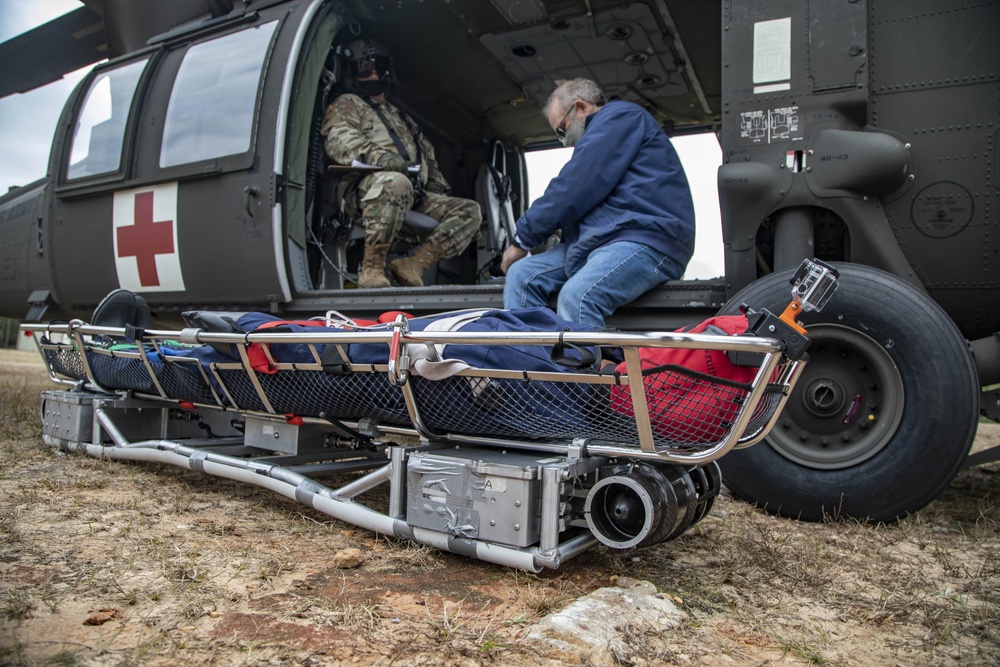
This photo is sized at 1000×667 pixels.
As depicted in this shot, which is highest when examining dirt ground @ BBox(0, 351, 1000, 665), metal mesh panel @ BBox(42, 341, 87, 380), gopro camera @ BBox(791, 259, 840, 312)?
gopro camera @ BBox(791, 259, 840, 312)

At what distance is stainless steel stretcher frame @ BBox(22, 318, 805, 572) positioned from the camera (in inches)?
71.2

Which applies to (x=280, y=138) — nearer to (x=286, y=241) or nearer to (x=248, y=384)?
(x=286, y=241)

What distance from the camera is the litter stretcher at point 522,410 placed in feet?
5.82

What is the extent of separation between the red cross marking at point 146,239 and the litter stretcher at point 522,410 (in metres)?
2.15

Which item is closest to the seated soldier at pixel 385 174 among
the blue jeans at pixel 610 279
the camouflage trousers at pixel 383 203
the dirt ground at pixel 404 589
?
the camouflage trousers at pixel 383 203

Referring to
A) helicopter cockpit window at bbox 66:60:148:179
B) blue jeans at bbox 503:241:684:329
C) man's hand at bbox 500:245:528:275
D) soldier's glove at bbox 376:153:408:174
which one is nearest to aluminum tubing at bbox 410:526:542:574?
blue jeans at bbox 503:241:684:329

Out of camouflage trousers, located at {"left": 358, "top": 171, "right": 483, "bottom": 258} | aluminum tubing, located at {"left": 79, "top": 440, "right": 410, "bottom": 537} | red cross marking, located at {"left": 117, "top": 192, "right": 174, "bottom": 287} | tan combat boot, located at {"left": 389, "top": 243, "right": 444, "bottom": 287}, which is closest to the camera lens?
aluminum tubing, located at {"left": 79, "top": 440, "right": 410, "bottom": 537}

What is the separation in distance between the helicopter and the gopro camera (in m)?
1.01

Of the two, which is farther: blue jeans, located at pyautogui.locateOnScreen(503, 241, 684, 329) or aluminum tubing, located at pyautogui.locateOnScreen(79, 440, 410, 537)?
blue jeans, located at pyautogui.locateOnScreen(503, 241, 684, 329)

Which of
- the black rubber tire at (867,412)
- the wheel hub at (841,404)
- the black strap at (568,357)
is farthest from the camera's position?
the wheel hub at (841,404)

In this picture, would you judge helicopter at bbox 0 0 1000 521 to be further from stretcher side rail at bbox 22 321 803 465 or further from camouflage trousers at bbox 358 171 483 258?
stretcher side rail at bbox 22 321 803 465

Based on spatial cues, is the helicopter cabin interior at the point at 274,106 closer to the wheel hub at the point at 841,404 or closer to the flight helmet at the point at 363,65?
the flight helmet at the point at 363,65

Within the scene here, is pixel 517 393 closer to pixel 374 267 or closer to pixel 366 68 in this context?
pixel 374 267

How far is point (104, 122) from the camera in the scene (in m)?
4.82
